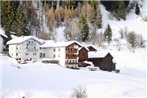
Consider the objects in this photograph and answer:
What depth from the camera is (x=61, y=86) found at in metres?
35.3

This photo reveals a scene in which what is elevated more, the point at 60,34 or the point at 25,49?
the point at 60,34

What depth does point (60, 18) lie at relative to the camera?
240ft

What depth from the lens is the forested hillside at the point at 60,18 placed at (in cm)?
6172

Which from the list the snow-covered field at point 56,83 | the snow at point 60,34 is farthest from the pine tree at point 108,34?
the snow-covered field at point 56,83

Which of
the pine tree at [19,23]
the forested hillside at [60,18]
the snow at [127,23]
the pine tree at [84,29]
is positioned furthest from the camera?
the snow at [127,23]

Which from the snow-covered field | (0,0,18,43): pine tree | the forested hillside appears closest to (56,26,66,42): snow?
the forested hillside

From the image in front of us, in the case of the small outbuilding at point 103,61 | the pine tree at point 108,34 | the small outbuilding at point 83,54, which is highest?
the pine tree at point 108,34

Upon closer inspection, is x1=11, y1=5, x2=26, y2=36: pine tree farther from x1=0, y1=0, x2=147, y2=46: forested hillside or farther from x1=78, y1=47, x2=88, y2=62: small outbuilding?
x1=78, y1=47, x2=88, y2=62: small outbuilding

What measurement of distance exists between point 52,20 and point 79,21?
4.79 metres

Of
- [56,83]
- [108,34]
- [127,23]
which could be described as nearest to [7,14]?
[108,34]

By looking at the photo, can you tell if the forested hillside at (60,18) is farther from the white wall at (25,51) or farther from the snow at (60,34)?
the white wall at (25,51)

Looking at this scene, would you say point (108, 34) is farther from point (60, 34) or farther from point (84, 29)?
point (60, 34)

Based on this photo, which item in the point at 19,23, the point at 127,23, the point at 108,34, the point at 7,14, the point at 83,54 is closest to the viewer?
the point at 83,54

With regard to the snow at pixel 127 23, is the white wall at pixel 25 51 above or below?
below
